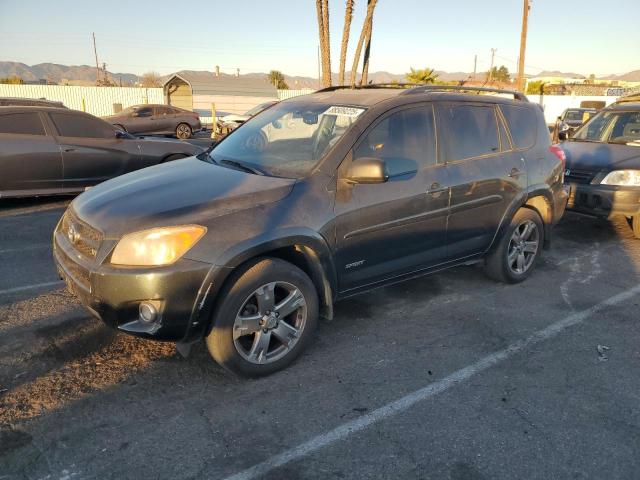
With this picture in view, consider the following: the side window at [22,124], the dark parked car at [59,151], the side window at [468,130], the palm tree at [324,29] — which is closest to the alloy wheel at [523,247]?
the side window at [468,130]

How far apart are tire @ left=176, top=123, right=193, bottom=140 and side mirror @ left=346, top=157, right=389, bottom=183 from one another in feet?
69.6

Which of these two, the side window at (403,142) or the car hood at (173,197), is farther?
the side window at (403,142)

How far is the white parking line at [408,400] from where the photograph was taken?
8.32 ft

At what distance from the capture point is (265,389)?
3182mm

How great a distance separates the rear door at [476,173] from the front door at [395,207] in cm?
16

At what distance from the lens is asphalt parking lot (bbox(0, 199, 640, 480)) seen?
2539 mm

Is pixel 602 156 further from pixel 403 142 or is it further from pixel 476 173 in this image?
pixel 403 142

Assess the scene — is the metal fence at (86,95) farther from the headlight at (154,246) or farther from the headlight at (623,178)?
the headlight at (154,246)

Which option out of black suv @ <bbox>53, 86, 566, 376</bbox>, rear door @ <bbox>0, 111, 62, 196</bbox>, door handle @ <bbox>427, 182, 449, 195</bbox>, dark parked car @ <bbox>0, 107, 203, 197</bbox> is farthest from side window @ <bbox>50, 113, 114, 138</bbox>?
door handle @ <bbox>427, 182, 449, 195</bbox>

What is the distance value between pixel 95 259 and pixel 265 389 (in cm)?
129

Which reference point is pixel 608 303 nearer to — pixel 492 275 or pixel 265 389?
pixel 492 275

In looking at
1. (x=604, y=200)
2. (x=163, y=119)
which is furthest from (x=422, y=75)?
(x=604, y=200)

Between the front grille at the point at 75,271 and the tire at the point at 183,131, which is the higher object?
the front grille at the point at 75,271

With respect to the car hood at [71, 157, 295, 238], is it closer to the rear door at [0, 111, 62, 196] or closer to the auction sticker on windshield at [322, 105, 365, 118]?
the auction sticker on windshield at [322, 105, 365, 118]
